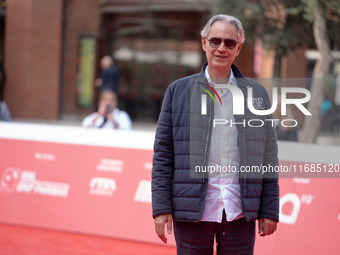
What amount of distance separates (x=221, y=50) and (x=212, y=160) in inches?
23.3

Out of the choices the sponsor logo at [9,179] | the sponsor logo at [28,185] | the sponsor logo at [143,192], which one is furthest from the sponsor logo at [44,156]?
the sponsor logo at [143,192]

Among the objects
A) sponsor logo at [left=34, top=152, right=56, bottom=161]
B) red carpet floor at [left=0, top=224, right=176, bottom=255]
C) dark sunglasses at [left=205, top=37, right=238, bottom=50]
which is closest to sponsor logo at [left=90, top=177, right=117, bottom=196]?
red carpet floor at [left=0, top=224, right=176, bottom=255]

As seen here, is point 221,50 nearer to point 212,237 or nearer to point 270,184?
point 270,184

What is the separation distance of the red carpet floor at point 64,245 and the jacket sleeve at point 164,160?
112 inches

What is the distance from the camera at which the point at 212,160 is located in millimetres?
3191

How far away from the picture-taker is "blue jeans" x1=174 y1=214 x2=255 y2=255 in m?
3.21

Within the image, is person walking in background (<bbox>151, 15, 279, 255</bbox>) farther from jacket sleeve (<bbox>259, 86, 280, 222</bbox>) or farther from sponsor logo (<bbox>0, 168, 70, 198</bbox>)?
sponsor logo (<bbox>0, 168, 70, 198</bbox>)

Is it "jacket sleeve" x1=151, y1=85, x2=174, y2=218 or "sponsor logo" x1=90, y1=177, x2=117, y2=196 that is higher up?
"jacket sleeve" x1=151, y1=85, x2=174, y2=218

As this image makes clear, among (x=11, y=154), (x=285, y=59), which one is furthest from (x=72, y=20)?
(x=11, y=154)

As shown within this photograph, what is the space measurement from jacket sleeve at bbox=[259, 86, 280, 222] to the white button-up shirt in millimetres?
203

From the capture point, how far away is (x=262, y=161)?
331 centimetres

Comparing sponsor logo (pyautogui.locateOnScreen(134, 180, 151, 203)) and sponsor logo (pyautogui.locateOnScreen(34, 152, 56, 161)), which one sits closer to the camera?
sponsor logo (pyautogui.locateOnScreen(134, 180, 151, 203))

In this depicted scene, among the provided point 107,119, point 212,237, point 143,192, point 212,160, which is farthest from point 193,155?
point 107,119

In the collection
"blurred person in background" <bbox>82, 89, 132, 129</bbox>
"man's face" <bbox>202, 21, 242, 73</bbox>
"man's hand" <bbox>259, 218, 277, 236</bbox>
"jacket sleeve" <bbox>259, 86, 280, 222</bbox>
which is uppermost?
"man's face" <bbox>202, 21, 242, 73</bbox>
